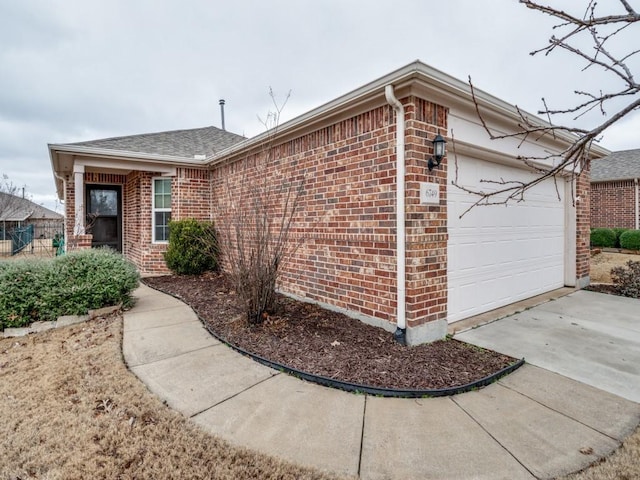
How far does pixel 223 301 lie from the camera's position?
18.2 feet

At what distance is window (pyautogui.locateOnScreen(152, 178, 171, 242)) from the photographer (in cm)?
866

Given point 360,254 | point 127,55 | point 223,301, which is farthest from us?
point 127,55

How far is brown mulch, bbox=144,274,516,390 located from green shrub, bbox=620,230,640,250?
13722 millimetres

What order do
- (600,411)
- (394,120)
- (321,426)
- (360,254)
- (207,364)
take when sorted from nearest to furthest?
(321,426)
(600,411)
(207,364)
(394,120)
(360,254)

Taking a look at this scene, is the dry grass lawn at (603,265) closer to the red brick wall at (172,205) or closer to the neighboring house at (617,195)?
the neighboring house at (617,195)

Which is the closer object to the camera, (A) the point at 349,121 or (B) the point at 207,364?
(B) the point at 207,364

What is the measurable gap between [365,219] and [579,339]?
299 centimetres

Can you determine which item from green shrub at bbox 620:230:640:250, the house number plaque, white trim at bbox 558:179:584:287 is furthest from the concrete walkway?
green shrub at bbox 620:230:640:250

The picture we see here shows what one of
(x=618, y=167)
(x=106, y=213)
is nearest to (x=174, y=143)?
(x=106, y=213)

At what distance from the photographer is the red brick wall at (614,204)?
1425 centimetres

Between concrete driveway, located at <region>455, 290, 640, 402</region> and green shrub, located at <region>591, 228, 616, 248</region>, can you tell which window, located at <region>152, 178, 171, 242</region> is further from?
green shrub, located at <region>591, 228, 616, 248</region>

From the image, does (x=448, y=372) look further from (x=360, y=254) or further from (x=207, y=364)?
(x=207, y=364)

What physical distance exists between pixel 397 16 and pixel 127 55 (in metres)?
7.09

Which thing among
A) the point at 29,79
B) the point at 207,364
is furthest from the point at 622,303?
the point at 29,79
